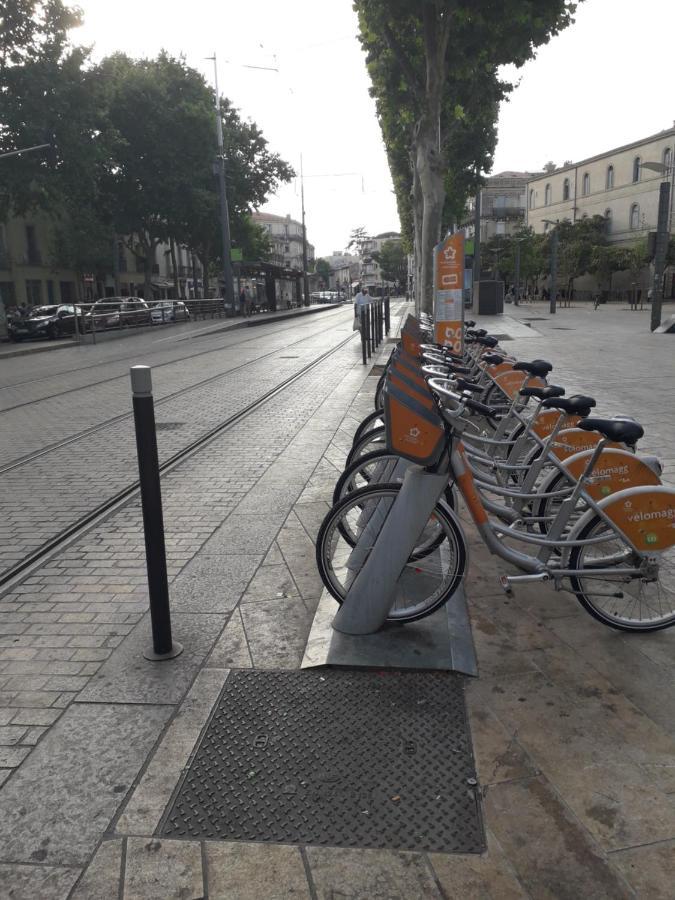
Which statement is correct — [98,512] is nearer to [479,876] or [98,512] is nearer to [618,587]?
[618,587]

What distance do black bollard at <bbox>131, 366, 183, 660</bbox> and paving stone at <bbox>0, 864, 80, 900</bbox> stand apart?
1.19 metres

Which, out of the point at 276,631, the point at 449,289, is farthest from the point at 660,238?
the point at 276,631

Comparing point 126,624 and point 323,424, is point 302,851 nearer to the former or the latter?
point 126,624

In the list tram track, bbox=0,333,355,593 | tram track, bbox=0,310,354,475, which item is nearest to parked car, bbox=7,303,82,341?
tram track, bbox=0,310,354,475

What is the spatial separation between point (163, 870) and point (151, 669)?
116 centimetres

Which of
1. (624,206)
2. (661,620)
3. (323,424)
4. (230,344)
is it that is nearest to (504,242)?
(624,206)

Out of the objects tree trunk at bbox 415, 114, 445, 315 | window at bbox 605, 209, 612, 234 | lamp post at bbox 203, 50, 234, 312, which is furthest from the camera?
window at bbox 605, 209, 612, 234

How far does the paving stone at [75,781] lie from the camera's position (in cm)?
215

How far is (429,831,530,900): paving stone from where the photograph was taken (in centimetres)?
196

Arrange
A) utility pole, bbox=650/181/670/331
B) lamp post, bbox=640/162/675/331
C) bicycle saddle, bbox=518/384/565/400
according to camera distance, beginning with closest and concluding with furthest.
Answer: bicycle saddle, bbox=518/384/565/400, lamp post, bbox=640/162/675/331, utility pole, bbox=650/181/670/331

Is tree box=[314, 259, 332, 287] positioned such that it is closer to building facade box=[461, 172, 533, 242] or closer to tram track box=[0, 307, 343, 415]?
building facade box=[461, 172, 533, 242]

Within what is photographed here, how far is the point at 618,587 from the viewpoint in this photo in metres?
3.46

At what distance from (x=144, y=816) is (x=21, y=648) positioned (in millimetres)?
1454

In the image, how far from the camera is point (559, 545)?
3.36m
